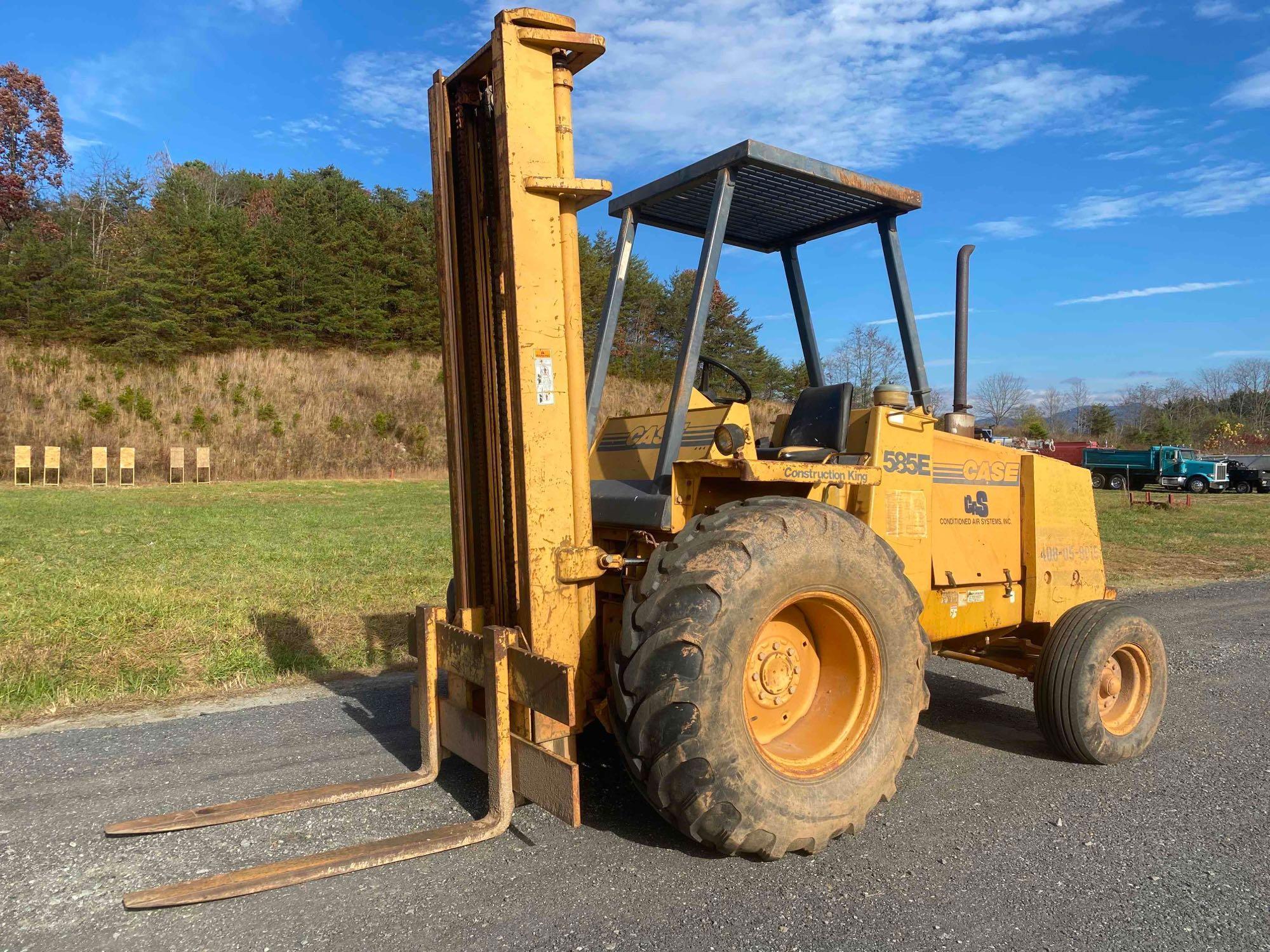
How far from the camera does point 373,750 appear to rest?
16.5 ft

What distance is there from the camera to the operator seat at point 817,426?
470 centimetres

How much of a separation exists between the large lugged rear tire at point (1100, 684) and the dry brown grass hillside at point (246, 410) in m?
24.2

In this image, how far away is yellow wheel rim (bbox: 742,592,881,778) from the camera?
151 inches

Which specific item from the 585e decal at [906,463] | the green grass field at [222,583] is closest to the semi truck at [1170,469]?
the green grass field at [222,583]

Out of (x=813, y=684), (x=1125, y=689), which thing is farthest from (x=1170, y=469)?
(x=813, y=684)

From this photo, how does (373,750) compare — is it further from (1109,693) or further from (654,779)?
(1109,693)

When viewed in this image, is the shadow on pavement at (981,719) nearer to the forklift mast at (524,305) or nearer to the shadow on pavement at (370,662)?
the forklift mast at (524,305)

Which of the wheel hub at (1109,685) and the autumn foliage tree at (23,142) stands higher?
the autumn foliage tree at (23,142)

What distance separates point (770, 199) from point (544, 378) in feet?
6.41

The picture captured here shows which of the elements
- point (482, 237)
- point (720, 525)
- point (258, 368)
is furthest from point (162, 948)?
point (258, 368)

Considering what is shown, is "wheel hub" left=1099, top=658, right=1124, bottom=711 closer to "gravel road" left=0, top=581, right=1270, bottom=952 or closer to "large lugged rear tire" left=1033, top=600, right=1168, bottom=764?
"large lugged rear tire" left=1033, top=600, right=1168, bottom=764

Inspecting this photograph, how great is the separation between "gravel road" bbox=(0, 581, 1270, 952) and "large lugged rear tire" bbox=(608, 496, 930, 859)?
312mm

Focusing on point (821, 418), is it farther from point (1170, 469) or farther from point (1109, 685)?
point (1170, 469)

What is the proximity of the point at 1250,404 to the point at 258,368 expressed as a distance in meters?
78.9
